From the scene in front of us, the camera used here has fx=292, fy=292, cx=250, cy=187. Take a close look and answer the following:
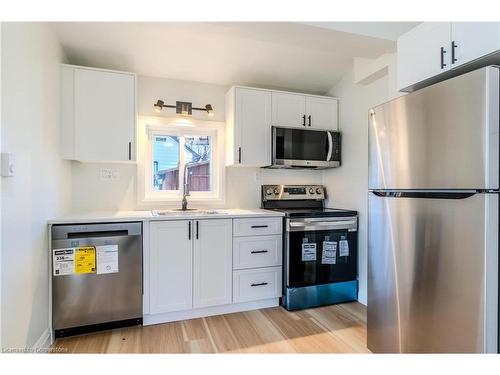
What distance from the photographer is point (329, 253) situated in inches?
107

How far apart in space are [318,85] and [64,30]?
7.89 ft

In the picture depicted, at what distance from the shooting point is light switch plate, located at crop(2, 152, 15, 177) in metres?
1.35

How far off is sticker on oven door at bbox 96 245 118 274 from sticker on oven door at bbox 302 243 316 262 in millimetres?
1571

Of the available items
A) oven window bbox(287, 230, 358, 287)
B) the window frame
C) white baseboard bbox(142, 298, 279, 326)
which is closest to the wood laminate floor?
white baseboard bbox(142, 298, 279, 326)

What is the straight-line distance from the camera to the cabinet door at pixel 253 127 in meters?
2.86

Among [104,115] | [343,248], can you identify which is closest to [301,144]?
[343,248]

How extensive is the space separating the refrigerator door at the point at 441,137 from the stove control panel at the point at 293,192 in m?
1.48

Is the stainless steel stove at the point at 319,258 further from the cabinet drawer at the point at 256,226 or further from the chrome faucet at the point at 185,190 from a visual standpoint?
the chrome faucet at the point at 185,190

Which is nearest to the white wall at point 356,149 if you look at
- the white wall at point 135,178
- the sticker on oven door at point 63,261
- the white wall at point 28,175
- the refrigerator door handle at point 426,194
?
the white wall at point 135,178

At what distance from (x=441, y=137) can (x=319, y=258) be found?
1.61 metres

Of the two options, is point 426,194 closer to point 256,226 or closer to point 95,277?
point 256,226

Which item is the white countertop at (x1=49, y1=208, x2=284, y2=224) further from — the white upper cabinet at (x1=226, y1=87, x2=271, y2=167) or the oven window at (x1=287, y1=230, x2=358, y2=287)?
the white upper cabinet at (x1=226, y1=87, x2=271, y2=167)
